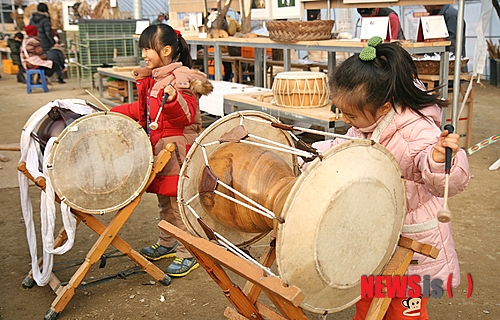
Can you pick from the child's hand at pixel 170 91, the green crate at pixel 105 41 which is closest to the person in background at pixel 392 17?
the child's hand at pixel 170 91

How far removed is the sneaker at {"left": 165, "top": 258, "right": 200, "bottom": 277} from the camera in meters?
3.37

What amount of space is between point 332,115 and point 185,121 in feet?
5.59

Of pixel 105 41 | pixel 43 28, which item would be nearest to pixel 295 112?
pixel 105 41

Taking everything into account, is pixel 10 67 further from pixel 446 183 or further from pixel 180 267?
pixel 446 183

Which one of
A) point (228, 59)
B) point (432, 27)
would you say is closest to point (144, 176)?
point (432, 27)

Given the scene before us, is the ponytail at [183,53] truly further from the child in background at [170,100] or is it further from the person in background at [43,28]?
the person in background at [43,28]

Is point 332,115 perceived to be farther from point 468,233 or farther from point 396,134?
point 396,134

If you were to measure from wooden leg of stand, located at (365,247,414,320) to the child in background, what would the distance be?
1498mm

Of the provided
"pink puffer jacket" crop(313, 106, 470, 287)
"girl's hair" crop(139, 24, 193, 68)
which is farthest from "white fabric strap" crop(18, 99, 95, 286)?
"pink puffer jacket" crop(313, 106, 470, 287)

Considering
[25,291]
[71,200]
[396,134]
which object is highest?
[396,134]

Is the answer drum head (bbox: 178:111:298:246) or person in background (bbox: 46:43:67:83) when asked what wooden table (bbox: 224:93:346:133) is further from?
person in background (bbox: 46:43:67:83)

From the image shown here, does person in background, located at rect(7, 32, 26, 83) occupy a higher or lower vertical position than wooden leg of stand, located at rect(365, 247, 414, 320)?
higher

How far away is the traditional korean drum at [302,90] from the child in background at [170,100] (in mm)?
1580

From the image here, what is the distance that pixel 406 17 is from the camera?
12500 mm
